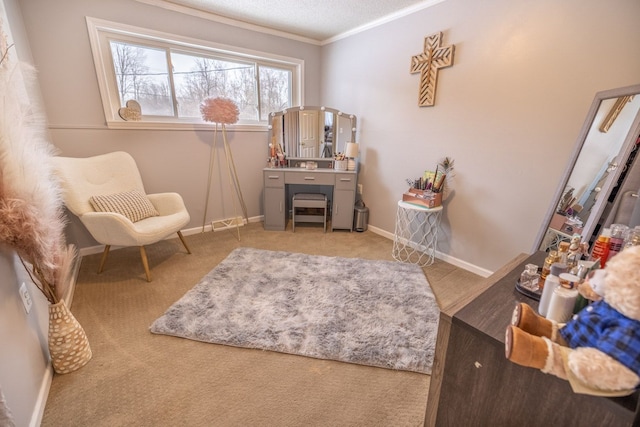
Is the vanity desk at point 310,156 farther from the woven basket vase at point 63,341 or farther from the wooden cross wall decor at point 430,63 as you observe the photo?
the woven basket vase at point 63,341

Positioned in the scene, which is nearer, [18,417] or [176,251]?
[18,417]

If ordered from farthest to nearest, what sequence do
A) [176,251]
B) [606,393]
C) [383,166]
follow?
1. [383,166]
2. [176,251]
3. [606,393]

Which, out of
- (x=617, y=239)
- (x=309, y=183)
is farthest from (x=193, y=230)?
(x=617, y=239)

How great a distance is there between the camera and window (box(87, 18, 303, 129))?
8.14 feet

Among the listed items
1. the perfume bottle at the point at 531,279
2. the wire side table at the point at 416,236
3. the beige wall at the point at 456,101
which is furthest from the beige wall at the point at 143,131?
the perfume bottle at the point at 531,279

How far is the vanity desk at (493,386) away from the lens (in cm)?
63

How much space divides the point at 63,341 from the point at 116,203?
123 centimetres

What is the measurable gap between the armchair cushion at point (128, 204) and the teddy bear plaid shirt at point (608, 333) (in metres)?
2.76

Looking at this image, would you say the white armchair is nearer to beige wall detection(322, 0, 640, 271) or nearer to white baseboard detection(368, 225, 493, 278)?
beige wall detection(322, 0, 640, 271)

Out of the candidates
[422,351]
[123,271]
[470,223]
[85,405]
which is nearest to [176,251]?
[123,271]

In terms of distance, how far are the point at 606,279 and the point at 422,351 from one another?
113 centimetres

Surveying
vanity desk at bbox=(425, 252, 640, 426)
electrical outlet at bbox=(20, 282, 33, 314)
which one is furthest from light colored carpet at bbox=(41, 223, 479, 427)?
electrical outlet at bbox=(20, 282, 33, 314)

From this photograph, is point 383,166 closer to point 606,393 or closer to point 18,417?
point 606,393

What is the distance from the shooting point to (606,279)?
59 centimetres
